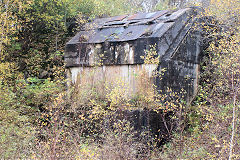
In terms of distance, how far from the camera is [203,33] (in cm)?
933

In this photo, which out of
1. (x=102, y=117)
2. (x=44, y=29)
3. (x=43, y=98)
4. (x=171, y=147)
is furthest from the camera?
(x=44, y=29)

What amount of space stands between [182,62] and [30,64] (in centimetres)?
624

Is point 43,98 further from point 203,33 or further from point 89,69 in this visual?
point 203,33

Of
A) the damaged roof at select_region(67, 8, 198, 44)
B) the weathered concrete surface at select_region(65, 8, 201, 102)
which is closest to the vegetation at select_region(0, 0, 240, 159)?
the weathered concrete surface at select_region(65, 8, 201, 102)

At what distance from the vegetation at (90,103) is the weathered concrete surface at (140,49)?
1.02ft

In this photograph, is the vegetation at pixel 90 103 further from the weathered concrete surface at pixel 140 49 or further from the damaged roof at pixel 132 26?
the damaged roof at pixel 132 26

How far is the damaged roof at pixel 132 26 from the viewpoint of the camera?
7.74 m

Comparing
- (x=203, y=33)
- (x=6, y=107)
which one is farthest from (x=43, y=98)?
(x=203, y=33)

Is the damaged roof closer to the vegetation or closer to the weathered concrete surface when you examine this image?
the weathered concrete surface

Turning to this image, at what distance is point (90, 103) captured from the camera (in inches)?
297

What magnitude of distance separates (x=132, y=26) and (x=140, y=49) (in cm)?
152

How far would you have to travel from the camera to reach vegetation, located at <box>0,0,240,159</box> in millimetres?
5656

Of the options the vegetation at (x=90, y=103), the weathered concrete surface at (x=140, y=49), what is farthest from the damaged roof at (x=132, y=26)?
the vegetation at (x=90, y=103)

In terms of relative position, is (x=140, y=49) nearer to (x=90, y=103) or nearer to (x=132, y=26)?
(x=132, y=26)
